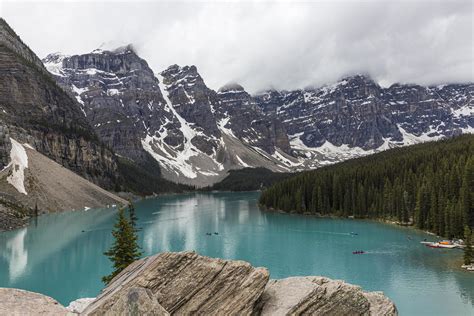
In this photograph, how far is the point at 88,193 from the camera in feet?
525

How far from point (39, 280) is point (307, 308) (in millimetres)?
49107

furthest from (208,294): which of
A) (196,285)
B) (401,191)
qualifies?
(401,191)

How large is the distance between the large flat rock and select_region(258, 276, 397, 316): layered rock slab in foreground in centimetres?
644

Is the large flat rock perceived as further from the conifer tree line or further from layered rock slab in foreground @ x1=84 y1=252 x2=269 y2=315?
the conifer tree line

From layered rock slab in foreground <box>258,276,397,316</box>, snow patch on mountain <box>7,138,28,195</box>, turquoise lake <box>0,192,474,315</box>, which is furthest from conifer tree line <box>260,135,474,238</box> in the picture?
snow patch on mountain <box>7,138,28,195</box>

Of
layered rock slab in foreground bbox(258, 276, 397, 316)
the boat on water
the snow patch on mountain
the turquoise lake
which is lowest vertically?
the turquoise lake

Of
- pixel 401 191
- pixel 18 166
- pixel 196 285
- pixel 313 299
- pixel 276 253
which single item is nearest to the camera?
pixel 196 285

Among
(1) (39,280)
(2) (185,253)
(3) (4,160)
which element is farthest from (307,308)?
(3) (4,160)

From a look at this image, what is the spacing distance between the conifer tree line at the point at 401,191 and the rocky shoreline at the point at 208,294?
7280cm

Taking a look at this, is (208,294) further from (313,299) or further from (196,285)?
(313,299)

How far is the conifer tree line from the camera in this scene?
84.0 metres

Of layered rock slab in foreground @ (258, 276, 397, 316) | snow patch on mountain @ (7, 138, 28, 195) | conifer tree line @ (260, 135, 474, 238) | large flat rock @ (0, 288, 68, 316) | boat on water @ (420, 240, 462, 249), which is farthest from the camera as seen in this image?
snow patch on mountain @ (7, 138, 28, 195)

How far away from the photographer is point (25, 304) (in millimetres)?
12711

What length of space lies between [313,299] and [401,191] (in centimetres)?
10294
